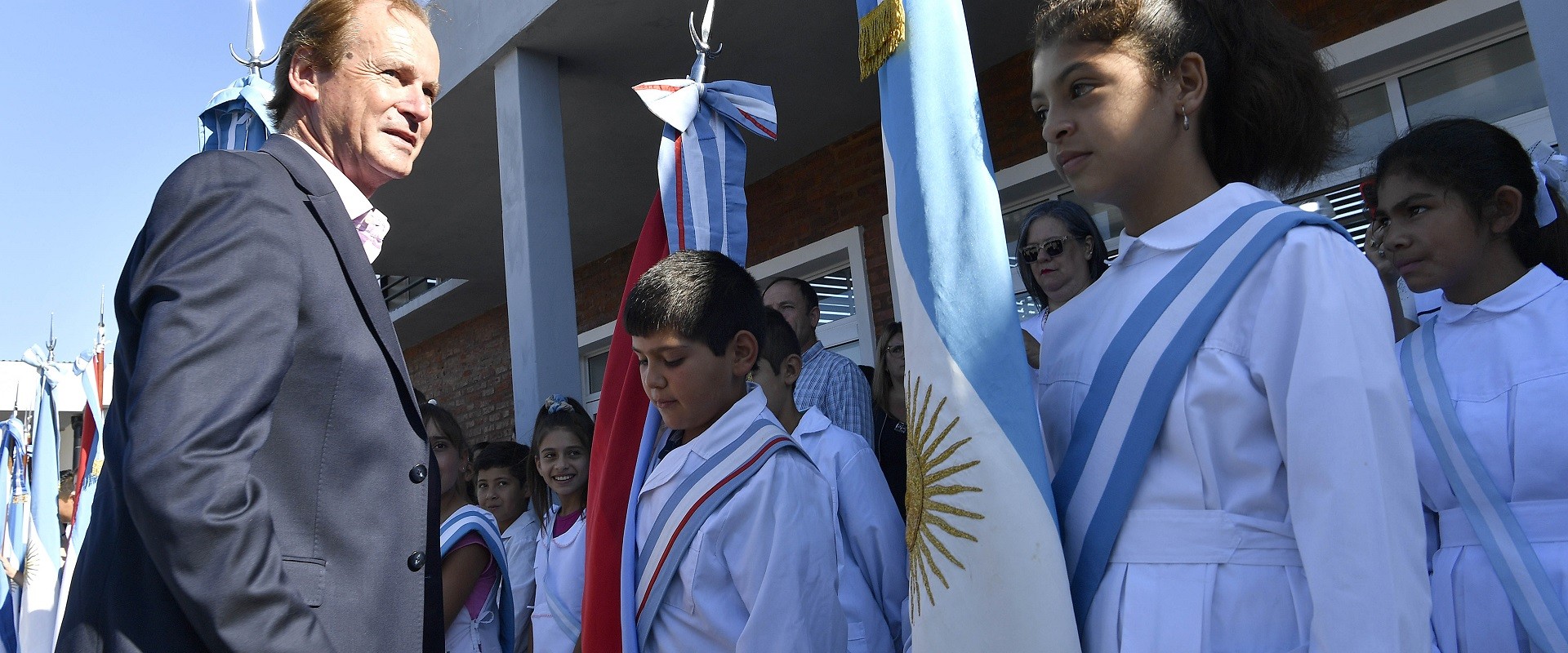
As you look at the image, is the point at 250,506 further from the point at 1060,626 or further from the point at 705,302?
the point at 705,302

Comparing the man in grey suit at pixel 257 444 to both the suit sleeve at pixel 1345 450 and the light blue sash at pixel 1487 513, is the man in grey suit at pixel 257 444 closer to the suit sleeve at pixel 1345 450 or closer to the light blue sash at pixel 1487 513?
the suit sleeve at pixel 1345 450

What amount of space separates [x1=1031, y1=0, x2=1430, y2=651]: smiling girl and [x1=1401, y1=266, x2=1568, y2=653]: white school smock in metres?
0.63

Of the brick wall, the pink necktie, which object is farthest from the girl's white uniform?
the brick wall

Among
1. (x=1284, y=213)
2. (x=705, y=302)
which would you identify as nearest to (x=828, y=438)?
(x=705, y=302)

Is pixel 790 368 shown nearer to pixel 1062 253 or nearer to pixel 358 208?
pixel 1062 253

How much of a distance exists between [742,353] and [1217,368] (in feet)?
4.57

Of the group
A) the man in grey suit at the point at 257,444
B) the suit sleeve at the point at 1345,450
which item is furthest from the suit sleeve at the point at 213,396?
the suit sleeve at the point at 1345,450

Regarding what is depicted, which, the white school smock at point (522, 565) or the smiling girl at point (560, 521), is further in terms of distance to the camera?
the white school smock at point (522, 565)

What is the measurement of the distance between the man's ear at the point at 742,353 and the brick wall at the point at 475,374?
28.5ft

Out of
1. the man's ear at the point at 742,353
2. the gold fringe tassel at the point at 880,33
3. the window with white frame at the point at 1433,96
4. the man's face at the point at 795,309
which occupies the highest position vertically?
the window with white frame at the point at 1433,96

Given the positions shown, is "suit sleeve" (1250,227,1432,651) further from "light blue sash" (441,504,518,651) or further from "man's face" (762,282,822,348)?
"man's face" (762,282,822,348)

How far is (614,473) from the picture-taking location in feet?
7.97

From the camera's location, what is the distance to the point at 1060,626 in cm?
124

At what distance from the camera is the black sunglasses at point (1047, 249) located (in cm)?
342
